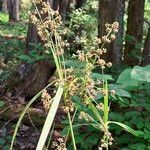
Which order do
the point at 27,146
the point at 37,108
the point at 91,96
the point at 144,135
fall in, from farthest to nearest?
the point at 37,108 < the point at 27,146 < the point at 144,135 < the point at 91,96

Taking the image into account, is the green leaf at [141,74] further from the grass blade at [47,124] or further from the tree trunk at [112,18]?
the tree trunk at [112,18]

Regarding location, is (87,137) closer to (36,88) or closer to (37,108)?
(37,108)

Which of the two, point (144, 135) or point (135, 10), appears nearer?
point (144, 135)

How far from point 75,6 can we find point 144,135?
41.9 ft

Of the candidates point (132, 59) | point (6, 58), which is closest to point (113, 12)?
point (132, 59)

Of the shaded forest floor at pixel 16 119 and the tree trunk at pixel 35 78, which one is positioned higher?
the tree trunk at pixel 35 78

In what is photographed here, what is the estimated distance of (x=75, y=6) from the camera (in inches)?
619

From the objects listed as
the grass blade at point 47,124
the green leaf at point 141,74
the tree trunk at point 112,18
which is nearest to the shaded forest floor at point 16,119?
the tree trunk at point 112,18

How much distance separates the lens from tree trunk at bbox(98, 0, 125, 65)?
19.1ft

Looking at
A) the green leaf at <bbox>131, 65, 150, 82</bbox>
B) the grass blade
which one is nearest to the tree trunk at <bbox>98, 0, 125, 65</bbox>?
the green leaf at <bbox>131, 65, 150, 82</bbox>

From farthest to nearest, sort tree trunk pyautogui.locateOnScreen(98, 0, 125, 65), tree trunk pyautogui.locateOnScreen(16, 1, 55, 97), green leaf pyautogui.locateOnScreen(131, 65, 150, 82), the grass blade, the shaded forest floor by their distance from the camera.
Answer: tree trunk pyautogui.locateOnScreen(16, 1, 55, 97) → tree trunk pyautogui.locateOnScreen(98, 0, 125, 65) → the shaded forest floor → green leaf pyautogui.locateOnScreen(131, 65, 150, 82) → the grass blade

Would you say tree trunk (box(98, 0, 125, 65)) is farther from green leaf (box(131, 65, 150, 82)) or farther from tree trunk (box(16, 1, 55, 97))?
green leaf (box(131, 65, 150, 82))

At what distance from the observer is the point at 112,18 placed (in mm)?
5809

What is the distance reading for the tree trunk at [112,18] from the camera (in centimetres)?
581
